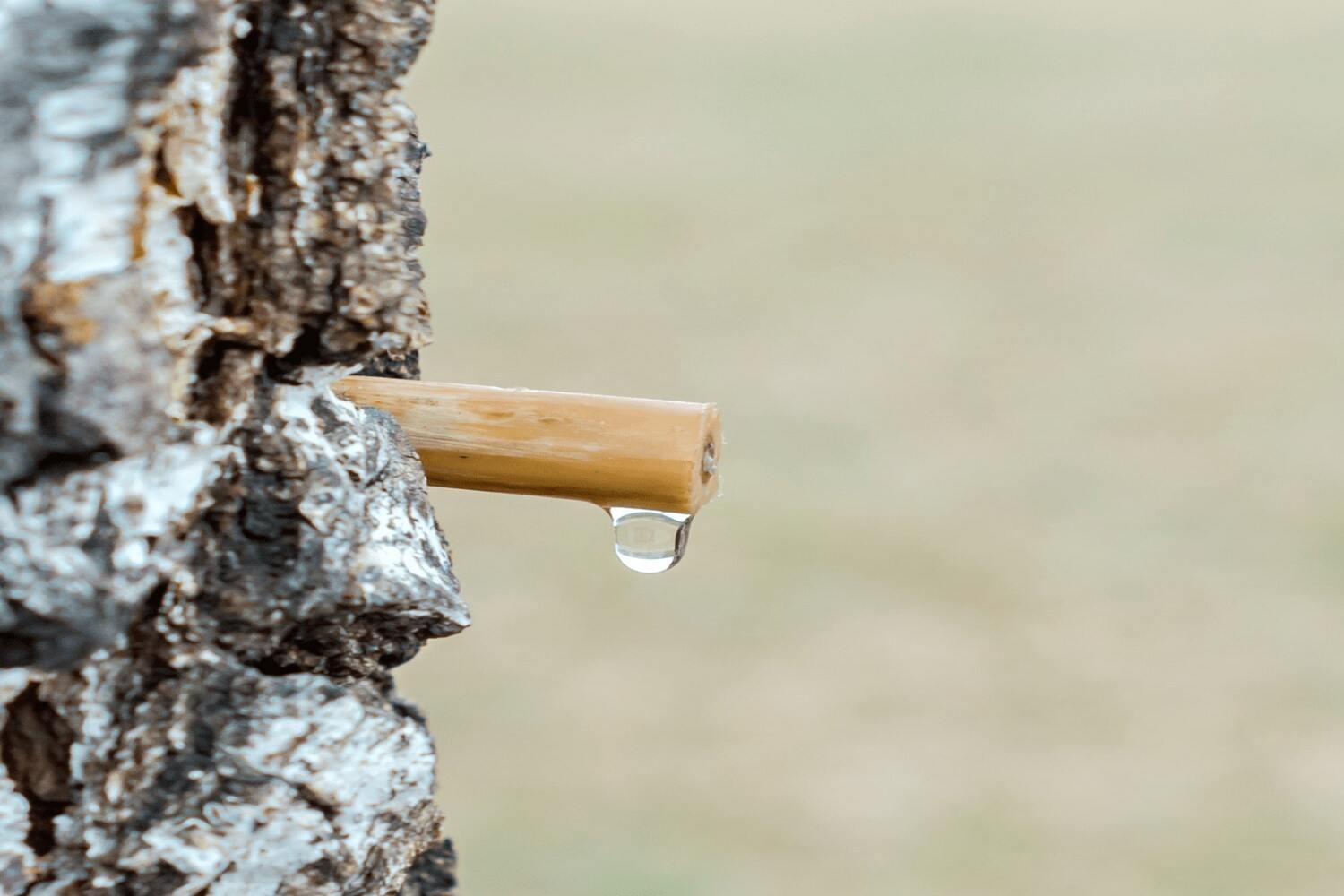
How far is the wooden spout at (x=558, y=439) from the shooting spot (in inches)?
22.3

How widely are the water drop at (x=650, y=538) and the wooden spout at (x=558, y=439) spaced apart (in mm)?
60

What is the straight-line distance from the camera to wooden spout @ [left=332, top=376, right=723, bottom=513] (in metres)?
0.57

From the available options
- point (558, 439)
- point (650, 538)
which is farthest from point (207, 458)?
point (650, 538)

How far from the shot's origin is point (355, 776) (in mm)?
527

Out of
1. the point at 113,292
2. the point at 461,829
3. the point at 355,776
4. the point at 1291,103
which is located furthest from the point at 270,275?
the point at 1291,103

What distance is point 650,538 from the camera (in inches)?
27.0

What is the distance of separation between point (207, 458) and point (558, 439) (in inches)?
5.5

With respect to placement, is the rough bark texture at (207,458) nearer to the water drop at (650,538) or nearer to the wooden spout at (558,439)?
the wooden spout at (558,439)

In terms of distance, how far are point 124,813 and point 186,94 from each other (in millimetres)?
238

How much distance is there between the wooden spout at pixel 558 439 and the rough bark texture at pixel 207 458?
0.02m

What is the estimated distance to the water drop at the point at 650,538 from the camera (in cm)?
66

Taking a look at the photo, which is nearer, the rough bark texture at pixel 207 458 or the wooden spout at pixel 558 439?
the rough bark texture at pixel 207 458

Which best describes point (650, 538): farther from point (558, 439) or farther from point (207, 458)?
point (207, 458)

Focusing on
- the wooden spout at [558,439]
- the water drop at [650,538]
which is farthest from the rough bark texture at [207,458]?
the water drop at [650,538]
